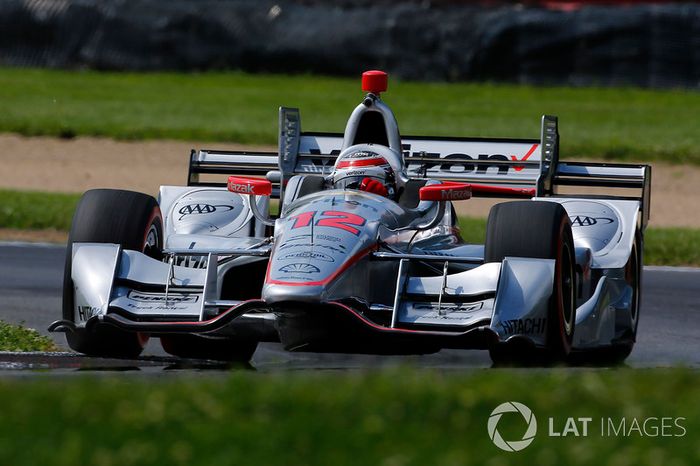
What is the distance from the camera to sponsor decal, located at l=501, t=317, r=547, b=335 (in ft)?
22.4

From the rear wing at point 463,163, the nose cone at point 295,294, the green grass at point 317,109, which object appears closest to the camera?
the nose cone at point 295,294

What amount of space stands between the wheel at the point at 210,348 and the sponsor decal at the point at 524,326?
2.09 meters

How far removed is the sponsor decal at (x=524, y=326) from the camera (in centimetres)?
683

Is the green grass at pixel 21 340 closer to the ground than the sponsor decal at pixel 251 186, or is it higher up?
closer to the ground

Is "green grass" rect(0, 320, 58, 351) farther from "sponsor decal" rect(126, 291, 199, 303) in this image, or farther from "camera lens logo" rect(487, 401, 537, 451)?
"camera lens logo" rect(487, 401, 537, 451)

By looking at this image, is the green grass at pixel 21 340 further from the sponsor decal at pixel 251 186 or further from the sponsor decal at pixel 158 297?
the sponsor decal at pixel 251 186

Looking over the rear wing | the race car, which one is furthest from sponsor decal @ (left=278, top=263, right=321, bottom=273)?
the rear wing

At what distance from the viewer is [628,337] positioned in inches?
333

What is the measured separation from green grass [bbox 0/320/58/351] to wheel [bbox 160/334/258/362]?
690mm

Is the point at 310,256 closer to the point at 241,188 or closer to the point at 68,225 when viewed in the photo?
the point at 241,188

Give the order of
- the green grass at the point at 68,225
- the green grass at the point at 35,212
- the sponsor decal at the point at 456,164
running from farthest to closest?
the green grass at the point at 35,212 < the green grass at the point at 68,225 < the sponsor decal at the point at 456,164

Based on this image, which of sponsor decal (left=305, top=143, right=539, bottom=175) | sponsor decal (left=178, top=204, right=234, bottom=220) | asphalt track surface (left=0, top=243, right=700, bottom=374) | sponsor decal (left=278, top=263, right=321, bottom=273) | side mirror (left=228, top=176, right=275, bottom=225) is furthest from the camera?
sponsor decal (left=305, top=143, right=539, bottom=175)

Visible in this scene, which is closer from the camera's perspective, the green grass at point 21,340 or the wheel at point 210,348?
the green grass at point 21,340

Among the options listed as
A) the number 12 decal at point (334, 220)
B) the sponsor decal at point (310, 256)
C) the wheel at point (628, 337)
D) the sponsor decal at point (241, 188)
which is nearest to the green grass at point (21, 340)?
the sponsor decal at point (241, 188)
